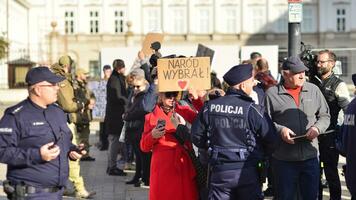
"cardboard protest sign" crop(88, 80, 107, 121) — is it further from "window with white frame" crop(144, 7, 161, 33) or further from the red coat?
"window with white frame" crop(144, 7, 161, 33)

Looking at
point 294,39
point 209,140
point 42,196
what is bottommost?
point 42,196

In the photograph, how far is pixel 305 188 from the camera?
649 centimetres

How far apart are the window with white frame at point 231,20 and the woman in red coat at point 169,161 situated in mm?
68156

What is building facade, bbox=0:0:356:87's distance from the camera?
7219 cm

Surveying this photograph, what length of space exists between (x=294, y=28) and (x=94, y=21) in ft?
219

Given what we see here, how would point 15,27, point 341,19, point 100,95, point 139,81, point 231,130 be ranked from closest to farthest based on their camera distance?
point 231,130 < point 139,81 < point 100,95 < point 15,27 < point 341,19

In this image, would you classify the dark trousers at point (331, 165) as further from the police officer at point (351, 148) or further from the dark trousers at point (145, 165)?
the dark trousers at point (145, 165)

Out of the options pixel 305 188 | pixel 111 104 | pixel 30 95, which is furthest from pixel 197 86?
pixel 111 104

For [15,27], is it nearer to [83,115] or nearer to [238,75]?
[83,115]

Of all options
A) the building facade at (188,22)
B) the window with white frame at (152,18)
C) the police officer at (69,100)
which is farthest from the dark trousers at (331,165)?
the window with white frame at (152,18)

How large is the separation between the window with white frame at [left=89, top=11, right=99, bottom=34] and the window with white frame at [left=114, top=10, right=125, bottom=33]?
2.11m

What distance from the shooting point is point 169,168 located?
236 inches

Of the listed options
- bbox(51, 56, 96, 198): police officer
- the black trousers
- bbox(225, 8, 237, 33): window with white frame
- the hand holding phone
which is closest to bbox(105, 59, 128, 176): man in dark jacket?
bbox(51, 56, 96, 198): police officer

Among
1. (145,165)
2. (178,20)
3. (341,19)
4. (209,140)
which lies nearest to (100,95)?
(145,165)
